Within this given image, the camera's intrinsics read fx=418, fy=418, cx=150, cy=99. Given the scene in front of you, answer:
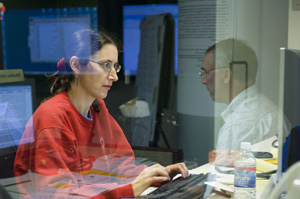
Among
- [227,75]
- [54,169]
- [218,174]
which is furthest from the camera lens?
[227,75]

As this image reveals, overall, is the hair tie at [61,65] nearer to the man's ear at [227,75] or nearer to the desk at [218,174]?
the desk at [218,174]

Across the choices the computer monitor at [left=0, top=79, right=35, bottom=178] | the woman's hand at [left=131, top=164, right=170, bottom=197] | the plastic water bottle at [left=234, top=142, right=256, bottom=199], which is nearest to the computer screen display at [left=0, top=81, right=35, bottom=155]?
the computer monitor at [left=0, top=79, right=35, bottom=178]

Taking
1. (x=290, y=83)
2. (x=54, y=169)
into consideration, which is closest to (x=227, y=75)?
(x=290, y=83)

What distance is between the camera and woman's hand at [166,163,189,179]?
5.09 ft

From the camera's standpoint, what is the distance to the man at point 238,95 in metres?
2.15

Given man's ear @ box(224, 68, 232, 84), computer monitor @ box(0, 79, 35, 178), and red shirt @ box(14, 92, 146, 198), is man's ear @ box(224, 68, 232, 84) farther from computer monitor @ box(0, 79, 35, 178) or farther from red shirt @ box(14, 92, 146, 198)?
computer monitor @ box(0, 79, 35, 178)

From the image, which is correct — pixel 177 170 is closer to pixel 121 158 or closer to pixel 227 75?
pixel 121 158

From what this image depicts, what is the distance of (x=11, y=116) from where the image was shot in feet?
4.97

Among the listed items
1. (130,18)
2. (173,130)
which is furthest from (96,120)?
(173,130)

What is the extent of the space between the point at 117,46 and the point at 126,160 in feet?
1.49

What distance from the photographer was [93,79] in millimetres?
1461

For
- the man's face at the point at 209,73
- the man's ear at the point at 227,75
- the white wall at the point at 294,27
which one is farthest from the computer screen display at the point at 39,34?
the white wall at the point at 294,27

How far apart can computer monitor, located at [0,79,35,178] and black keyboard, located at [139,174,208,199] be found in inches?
20.0

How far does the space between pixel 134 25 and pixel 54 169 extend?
42.8 inches
